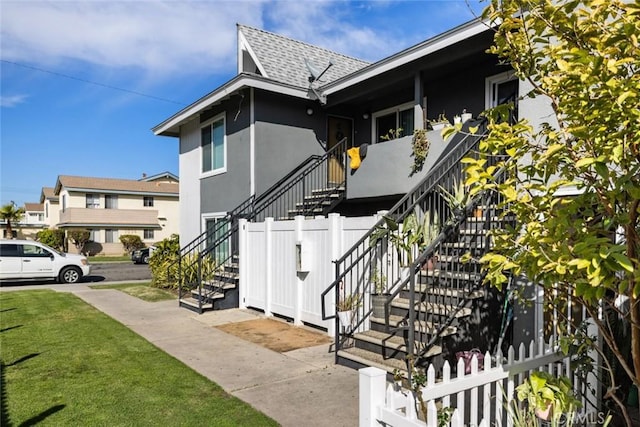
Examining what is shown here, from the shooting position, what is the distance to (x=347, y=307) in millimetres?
6477

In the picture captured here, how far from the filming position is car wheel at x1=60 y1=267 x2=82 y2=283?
Answer: 1647 centimetres

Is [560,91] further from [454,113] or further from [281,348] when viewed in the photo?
[454,113]

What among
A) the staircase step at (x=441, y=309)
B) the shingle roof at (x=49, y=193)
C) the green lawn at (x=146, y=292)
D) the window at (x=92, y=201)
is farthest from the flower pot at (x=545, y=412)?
the shingle roof at (x=49, y=193)

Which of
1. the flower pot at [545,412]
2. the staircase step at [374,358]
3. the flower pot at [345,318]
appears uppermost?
the flower pot at [545,412]

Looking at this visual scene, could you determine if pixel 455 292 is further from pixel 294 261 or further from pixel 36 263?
pixel 36 263

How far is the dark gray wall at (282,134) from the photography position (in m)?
11.2

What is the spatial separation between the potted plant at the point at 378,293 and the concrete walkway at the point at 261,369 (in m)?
0.95

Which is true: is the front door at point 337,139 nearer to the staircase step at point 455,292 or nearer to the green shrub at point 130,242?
the staircase step at point 455,292

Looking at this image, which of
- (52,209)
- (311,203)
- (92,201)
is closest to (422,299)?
(311,203)

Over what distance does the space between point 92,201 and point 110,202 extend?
137 centimetres

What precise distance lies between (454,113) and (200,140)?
27.4 feet

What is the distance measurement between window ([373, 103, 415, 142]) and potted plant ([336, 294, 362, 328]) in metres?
4.93

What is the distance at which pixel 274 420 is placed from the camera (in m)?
4.04

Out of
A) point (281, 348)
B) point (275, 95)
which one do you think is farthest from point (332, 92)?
point (281, 348)
